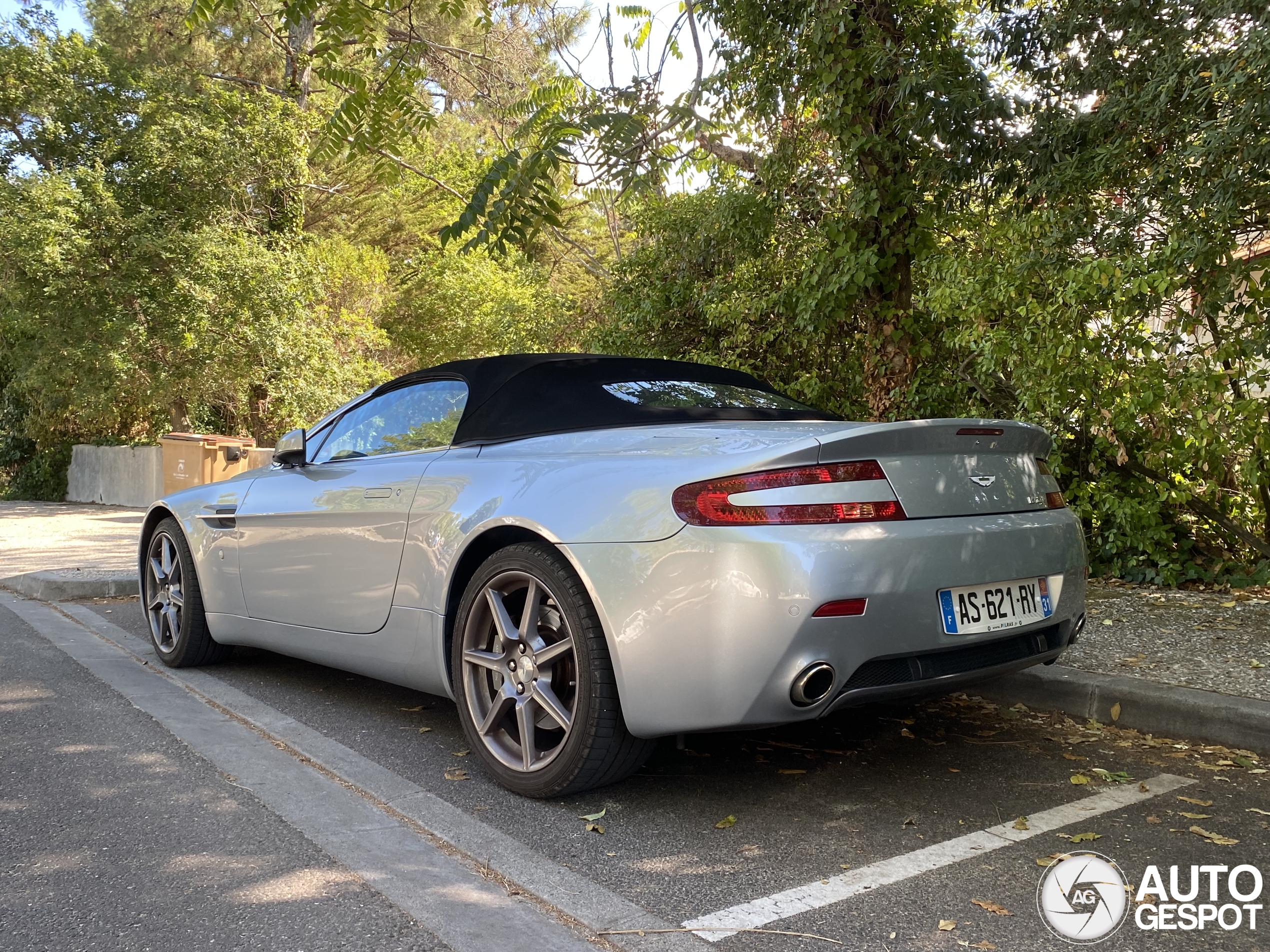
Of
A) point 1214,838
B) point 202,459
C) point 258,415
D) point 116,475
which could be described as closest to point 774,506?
point 1214,838

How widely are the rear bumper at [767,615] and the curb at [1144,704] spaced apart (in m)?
0.79

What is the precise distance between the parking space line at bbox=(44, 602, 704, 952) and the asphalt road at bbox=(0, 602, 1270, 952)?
0.05 m

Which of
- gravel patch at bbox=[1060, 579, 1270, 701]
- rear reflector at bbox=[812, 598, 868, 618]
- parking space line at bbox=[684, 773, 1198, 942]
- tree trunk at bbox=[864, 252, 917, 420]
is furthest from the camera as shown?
tree trunk at bbox=[864, 252, 917, 420]

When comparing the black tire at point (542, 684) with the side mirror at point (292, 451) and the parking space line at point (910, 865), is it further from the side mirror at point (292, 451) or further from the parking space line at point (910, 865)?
the side mirror at point (292, 451)

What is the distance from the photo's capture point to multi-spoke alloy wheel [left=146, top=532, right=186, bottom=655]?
532cm

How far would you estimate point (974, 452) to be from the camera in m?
3.35

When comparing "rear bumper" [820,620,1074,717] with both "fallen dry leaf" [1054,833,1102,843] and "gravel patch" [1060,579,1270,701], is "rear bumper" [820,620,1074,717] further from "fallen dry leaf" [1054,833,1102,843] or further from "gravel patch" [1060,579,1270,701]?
"gravel patch" [1060,579,1270,701]

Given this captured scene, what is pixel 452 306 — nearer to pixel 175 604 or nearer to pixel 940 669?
pixel 175 604

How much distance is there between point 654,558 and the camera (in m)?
2.99

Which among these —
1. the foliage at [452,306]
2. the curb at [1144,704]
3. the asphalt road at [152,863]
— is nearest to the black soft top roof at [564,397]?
the curb at [1144,704]

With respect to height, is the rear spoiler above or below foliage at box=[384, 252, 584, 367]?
below

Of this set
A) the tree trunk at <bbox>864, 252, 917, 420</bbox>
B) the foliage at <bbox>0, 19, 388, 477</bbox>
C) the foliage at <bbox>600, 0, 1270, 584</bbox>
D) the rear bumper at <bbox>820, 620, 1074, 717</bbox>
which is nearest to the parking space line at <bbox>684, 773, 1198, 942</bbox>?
the rear bumper at <bbox>820, 620, 1074, 717</bbox>

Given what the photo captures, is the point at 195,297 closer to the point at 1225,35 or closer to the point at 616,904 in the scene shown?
the point at 1225,35

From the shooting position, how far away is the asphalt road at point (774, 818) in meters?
2.50
